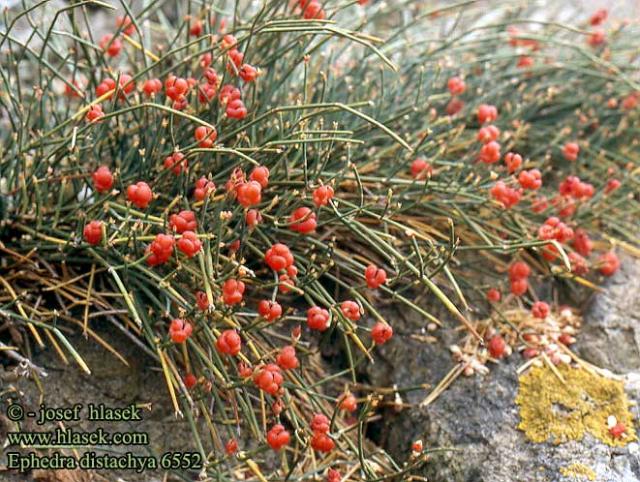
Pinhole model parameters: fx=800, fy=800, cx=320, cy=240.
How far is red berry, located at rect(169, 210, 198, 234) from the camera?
143 cm

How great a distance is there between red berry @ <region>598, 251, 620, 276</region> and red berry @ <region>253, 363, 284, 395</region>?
37.6 inches

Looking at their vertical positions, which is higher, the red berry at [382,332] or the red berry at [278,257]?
the red berry at [278,257]

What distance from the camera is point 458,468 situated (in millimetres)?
1631

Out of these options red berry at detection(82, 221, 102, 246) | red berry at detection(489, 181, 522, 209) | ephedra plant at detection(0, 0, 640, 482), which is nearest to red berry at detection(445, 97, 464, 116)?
ephedra plant at detection(0, 0, 640, 482)

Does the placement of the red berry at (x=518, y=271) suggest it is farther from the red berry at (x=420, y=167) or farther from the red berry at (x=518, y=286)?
the red berry at (x=420, y=167)

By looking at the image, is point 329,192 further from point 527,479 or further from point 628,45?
point 628,45

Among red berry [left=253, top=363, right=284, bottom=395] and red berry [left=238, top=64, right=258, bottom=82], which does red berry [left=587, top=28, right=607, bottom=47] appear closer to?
red berry [left=238, top=64, right=258, bottom=82]

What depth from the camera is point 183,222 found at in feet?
4.69

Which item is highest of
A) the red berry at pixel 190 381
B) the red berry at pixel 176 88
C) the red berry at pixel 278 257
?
the red berry at pixel 176 88

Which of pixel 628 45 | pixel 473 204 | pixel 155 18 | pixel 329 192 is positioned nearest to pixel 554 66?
pixel 628 45

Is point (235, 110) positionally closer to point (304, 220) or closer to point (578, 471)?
point (304, 220)

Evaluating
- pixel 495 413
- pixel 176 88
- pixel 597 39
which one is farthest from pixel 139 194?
pixel 597 39

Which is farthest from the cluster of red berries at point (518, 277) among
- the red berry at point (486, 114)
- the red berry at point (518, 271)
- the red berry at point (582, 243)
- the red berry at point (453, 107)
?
the red berry at point (453, 107)

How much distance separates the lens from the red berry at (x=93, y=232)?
4.83 feet
